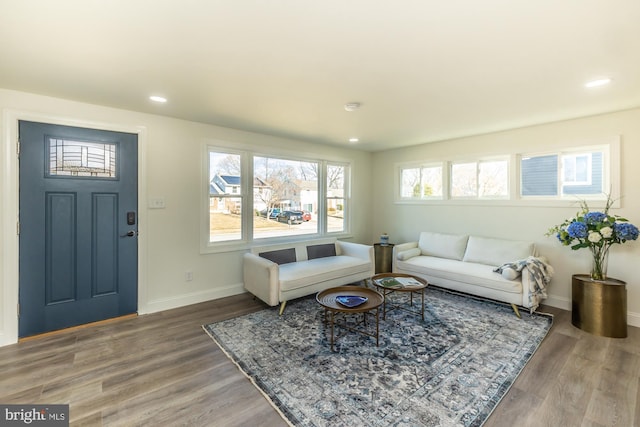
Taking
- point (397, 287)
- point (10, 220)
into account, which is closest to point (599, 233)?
point (397, 287)

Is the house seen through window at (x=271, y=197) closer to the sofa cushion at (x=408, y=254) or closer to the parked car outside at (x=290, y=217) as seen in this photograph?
the parked car outside at (x=290, y=217)

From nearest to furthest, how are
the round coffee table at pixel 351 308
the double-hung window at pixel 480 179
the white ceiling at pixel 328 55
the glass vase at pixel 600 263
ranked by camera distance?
1. the white ceiling at pixel 328 55
2. the round coffee table at pixel 351 308
3. the glass vase at pixel 600 263
4. the double-hung window at pixel 480 179

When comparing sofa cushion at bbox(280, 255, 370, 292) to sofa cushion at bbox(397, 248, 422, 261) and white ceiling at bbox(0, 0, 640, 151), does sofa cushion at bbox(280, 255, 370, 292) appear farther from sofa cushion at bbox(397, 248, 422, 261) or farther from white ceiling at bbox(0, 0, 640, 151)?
white ceiling at bbox(0, 0, 640, 151)

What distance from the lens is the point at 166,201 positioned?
349cm

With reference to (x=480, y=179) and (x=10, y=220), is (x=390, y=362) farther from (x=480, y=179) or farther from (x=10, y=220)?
(x=10, y=220)

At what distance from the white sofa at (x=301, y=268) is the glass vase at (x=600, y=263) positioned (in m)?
2.56

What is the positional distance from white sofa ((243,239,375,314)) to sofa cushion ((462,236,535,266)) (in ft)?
4.79

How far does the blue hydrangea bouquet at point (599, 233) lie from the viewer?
9.38 feet

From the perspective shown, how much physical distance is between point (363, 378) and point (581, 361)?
1.89 m

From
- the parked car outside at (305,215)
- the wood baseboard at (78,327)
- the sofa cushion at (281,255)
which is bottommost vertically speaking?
the wood baseboard at (78,327)

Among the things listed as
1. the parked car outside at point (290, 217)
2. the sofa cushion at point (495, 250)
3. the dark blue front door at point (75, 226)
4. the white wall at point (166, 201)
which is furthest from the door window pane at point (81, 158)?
the sofa cushion at point (495, 250)

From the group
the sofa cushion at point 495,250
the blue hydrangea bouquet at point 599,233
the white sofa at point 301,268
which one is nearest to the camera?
the blue hydrangea bouquet at point 599,233

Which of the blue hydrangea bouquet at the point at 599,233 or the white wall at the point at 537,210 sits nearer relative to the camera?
the blue hydrangea bouquet at the point at 599,233

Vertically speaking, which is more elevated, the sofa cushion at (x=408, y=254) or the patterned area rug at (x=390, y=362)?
the sofa cushion at (x=408, y=254)
